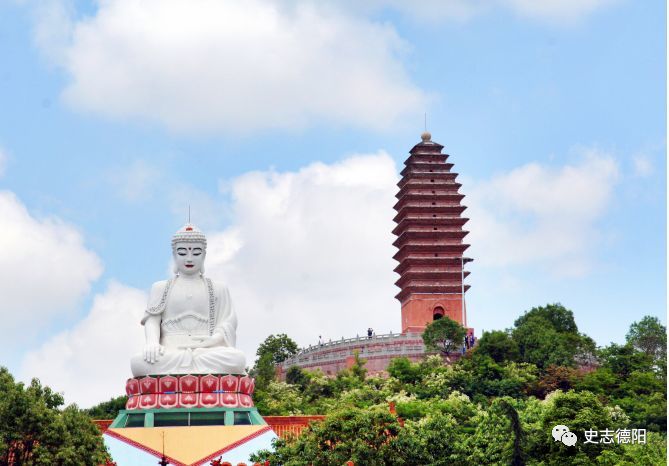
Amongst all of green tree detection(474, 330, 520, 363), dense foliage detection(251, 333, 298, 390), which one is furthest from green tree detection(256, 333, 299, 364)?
green tree detection(474, 330, 520, 363)

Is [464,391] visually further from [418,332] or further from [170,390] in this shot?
[170,390]

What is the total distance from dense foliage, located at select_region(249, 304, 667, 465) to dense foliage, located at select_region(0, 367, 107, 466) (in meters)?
4.19

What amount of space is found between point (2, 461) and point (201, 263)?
34.7ft

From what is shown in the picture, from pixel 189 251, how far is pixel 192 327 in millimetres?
2244

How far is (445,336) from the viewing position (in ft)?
209

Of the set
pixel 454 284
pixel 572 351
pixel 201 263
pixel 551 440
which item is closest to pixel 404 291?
pixel 454 284

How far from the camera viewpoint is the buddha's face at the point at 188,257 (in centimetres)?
4053

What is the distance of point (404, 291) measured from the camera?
242 ft

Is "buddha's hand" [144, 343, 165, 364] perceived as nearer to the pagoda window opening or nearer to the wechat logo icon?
the pagoda window opening

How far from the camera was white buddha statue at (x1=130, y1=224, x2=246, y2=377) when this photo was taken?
126 ft

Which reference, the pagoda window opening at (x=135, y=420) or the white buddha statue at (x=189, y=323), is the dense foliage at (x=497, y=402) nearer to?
the white buddha statue at (x=189, y=323)

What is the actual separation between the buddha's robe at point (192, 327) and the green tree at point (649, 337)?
97.4 feet

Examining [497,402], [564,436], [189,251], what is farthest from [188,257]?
[564,436]

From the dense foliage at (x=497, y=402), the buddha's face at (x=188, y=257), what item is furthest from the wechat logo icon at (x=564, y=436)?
the buddha's face at (x=188, y=257)
